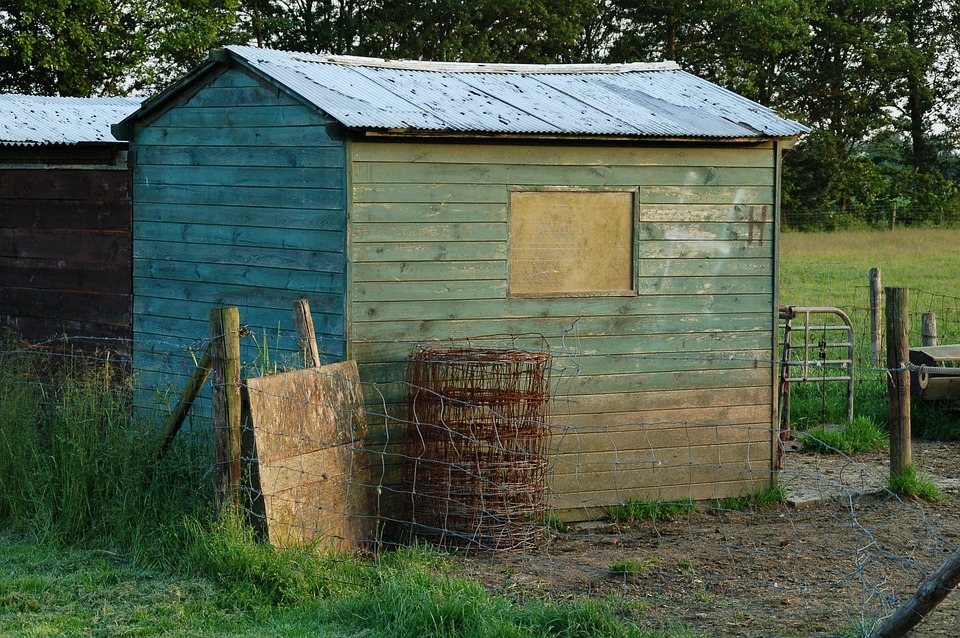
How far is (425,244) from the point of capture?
8.33 metres

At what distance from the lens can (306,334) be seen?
24.7 ft

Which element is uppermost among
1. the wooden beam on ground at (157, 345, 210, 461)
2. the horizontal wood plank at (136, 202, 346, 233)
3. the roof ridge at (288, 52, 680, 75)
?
the roof ridge at (288, 52, 680, 75)

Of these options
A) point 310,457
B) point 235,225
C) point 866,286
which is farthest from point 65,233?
point 866,286

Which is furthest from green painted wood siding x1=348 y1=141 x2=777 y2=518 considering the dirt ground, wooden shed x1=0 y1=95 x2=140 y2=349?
wooden shed x1=0 y1=95 x2=140 y2=349

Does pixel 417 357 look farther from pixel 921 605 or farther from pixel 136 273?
pixel 921 605

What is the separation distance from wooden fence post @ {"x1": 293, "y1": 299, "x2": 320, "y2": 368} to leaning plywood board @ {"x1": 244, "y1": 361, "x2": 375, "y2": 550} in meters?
0.15

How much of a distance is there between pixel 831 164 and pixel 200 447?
31435 millimetres

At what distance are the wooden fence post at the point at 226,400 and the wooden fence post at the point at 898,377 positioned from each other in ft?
15.9

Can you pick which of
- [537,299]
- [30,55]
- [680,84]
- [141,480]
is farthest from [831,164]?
[141,480]

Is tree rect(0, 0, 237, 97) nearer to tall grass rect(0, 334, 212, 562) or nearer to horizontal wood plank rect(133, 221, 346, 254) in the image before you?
horizontal wood plank rect(133, 221, 346, 254)

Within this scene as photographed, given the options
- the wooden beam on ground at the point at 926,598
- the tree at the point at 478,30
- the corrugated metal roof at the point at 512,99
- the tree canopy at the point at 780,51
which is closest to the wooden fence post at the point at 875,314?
the corrugated metal roof at the point at 512,99

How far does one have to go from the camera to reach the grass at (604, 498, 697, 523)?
9.08 metres

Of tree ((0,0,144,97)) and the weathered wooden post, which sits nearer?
the weathered wooden post

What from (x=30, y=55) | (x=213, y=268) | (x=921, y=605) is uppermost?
(x=30, y=55)
